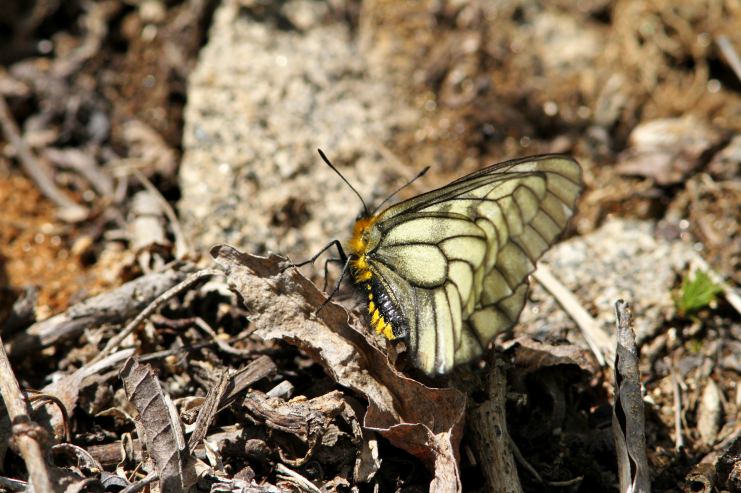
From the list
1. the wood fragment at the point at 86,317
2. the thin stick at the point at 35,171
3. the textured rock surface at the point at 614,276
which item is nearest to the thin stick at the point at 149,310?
the wood fragment at the point at 86,317

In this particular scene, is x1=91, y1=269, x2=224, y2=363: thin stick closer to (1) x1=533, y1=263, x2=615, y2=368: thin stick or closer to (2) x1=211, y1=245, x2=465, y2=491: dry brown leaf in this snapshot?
(2) x1=211, y1=245, x2=465, y2=491: dry brown leaf

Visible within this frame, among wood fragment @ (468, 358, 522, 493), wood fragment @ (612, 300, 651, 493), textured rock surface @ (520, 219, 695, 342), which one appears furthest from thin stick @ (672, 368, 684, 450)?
wood fragment @ (468, 358, 522, 493)

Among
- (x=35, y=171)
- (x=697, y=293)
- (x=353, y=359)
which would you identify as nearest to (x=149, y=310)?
(x=353, y=359)

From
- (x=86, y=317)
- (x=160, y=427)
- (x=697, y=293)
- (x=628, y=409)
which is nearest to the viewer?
(x=160, y=427)

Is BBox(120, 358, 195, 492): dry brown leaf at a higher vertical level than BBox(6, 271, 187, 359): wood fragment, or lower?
lower

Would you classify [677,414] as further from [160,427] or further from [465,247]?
[160,427]
